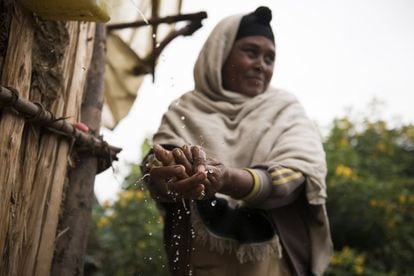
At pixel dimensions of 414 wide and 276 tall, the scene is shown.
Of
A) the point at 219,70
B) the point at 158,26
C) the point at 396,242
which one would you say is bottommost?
the point at 396,242

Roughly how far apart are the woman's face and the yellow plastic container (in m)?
0.83

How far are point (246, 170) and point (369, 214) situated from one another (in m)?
3.64

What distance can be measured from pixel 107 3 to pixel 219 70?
2.61 feet

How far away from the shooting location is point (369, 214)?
5008 millimetres

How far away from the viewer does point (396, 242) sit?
507 cm

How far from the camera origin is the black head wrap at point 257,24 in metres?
2.27

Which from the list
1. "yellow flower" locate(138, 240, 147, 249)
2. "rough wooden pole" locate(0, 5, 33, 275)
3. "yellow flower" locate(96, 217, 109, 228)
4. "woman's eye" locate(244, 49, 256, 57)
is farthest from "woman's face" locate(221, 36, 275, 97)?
"yellow flower" locate(96, 217, 109, 228)

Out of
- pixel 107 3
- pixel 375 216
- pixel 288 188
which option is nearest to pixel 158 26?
pixel 107 3

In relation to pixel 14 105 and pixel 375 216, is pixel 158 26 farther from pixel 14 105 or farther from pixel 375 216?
pixel 375 216

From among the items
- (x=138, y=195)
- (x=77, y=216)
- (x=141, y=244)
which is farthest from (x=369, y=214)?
(x=77, y=216)

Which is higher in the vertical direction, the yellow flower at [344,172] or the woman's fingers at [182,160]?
the woman's fingers at [182,160]

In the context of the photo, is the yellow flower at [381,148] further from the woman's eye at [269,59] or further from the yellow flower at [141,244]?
the woman's eye at [269,59]

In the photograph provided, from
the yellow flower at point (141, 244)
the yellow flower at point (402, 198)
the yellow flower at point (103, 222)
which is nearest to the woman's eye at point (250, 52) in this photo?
the yellow flower at point (402, 198)

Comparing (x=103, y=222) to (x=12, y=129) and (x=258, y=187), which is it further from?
(x=12, y=129)
